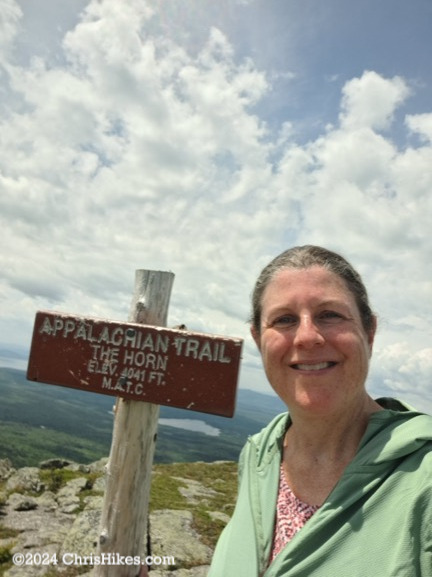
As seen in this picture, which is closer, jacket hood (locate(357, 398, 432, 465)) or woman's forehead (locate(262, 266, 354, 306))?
jacket hood (locate(357, 398, 432, 465))

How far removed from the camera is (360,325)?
322cm

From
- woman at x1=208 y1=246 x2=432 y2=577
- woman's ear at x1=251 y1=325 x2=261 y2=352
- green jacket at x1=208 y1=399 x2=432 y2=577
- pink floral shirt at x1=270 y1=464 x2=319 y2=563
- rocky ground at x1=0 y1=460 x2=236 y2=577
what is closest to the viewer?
green jacket at x1=208 y1=399 x2=432 y2=577

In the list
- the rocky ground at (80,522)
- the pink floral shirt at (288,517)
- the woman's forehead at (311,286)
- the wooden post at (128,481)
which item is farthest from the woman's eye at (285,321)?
the rocky ground at (80,522)

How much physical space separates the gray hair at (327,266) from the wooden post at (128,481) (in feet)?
5.39

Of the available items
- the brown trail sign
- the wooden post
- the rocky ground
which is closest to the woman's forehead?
the brown trail sign

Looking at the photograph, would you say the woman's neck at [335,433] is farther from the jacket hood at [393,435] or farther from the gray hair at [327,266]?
the gray hair at [327,266]

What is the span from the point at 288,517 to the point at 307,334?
4.62 feet

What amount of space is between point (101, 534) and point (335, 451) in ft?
8.99

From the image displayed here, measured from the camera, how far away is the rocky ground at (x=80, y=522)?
10.9 metres

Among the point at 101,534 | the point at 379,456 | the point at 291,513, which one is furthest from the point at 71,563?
the point at 379,456

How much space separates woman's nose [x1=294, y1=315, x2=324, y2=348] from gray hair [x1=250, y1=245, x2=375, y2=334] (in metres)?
0.47

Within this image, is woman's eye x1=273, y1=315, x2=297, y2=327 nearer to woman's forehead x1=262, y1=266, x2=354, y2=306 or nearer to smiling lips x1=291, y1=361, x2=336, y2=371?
woman's forehead x1=262, y1=266, x2=354, y2=306

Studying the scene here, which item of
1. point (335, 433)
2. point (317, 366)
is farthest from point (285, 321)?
point (335, 433)

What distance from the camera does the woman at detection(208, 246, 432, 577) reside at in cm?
229
